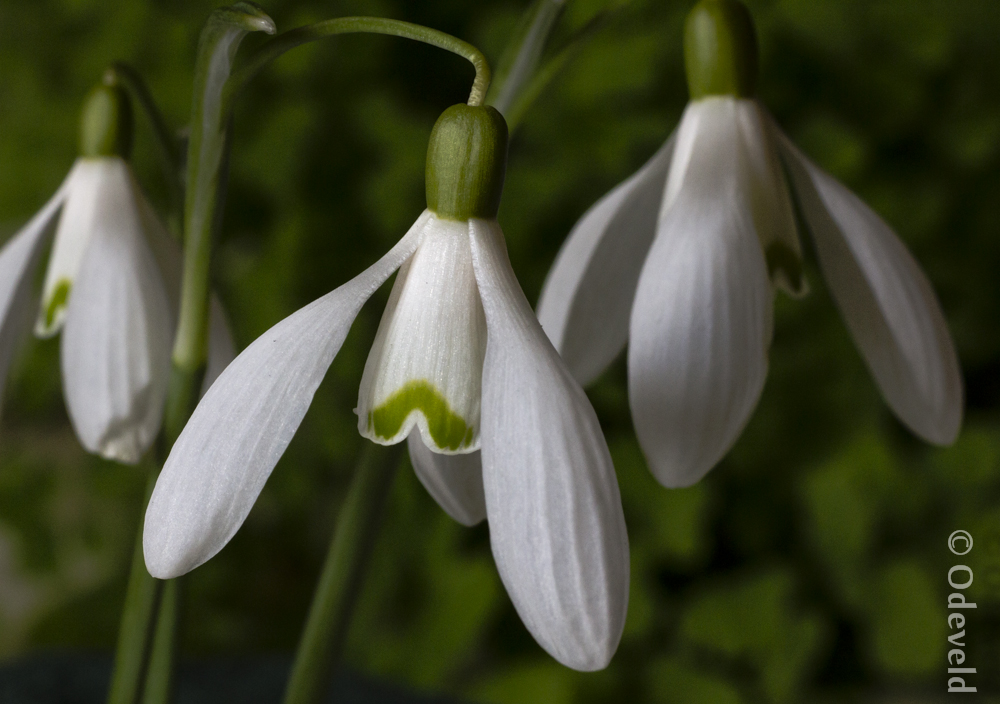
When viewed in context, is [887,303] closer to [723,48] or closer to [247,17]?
[723,48]

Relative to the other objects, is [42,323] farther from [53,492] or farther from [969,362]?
[969,362]

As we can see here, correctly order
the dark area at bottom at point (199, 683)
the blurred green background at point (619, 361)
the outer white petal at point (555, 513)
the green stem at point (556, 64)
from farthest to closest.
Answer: the blurred green background at point (619, 361) → the dark area at bottom at point (199, 683) → the green stem at point (556, 64) → the outer white petal at point (555, 513)

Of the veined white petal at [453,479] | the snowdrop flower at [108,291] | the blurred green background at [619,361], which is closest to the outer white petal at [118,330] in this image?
the snowdrop flower at [108,291]

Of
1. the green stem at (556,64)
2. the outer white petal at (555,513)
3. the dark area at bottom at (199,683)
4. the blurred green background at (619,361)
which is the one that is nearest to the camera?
the outer white petal at (555,513)

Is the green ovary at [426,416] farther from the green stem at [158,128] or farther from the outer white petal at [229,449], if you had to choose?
the green stem at [158,128]

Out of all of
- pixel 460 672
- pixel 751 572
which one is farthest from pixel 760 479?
pixel 460 672

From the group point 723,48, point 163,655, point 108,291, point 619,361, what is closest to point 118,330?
point 108,291

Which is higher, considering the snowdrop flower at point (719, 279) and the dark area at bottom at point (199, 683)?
the snowdrop flower at point (719, 279)
